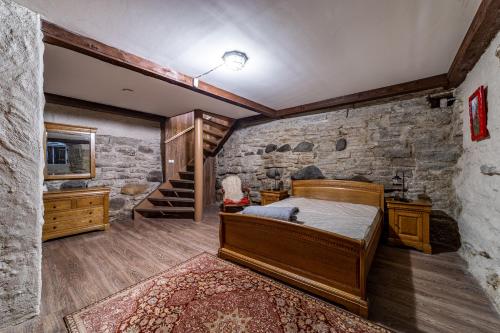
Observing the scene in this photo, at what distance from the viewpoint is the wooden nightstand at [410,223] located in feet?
9.05

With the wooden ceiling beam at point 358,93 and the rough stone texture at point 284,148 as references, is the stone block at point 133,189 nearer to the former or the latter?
the wooden ceiling beam at point 358,93

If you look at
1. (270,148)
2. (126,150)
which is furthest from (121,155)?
(270,148)

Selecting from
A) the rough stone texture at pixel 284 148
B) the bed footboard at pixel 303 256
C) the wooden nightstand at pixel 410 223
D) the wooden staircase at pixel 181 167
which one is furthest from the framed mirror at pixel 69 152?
the wooden nightstand at pixel 410 223

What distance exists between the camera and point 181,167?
18.0 feet

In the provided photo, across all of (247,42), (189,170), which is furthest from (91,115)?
(247,42)

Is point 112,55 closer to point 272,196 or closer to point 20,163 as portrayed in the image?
point 20,163

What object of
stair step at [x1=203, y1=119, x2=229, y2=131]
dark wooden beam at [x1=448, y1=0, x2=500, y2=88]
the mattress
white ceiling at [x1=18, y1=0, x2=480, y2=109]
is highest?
white ceiling at [x1=18, y1=0, x2=480, y2=109]

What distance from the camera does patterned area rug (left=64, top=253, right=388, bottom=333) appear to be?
151 centimetres

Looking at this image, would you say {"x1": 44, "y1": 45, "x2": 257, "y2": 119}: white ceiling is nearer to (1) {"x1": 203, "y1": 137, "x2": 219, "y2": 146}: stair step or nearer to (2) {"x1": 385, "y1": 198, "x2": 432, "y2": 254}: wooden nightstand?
(1) {"x1": 203, "y1": 137, "x2": 219, "y2": 146}: stair step

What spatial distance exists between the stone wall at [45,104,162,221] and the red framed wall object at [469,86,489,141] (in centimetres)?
549

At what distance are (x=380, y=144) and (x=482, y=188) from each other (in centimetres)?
151

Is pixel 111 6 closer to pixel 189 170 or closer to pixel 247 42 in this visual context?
pixel 247 42

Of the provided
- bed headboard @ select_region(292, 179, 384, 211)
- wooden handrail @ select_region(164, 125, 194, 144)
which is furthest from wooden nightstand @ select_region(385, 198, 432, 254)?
wooden handrail @ select_region(164, 125, 194, 144)

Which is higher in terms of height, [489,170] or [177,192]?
[489,170]
